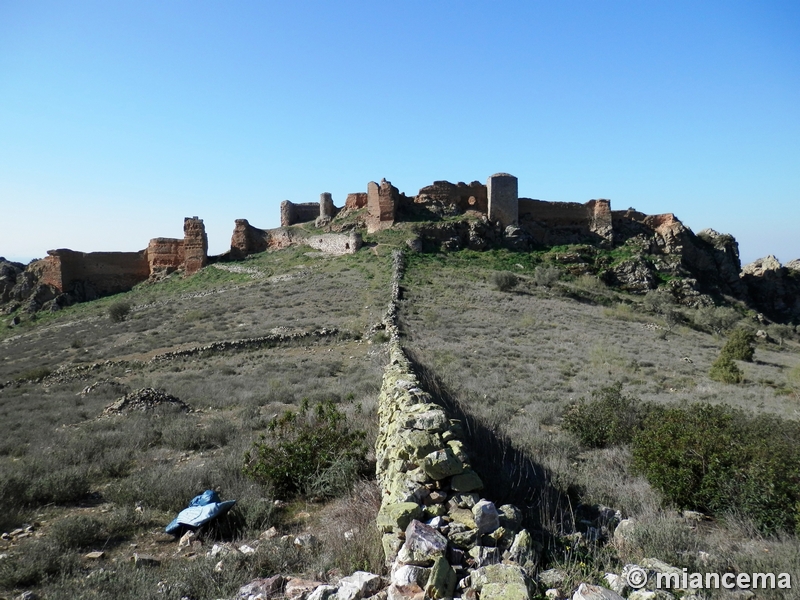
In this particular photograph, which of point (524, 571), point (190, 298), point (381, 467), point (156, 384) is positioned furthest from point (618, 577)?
point (190, 298)

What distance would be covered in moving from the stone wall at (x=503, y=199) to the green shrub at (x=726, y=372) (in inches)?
907

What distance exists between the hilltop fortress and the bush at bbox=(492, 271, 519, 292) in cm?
703

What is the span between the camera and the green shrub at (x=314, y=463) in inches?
207

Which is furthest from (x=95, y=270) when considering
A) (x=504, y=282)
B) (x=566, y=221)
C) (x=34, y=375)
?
(x=566, y=221)

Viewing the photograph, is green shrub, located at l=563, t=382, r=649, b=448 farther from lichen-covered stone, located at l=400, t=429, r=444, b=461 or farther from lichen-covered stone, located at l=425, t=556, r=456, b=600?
lichen-covered stone, located at l=425, t=556, r=456, b=600

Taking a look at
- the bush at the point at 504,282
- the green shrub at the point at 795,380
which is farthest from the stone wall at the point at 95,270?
the green shrub at the point at 795,380

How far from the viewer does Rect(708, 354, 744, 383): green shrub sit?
12.9m

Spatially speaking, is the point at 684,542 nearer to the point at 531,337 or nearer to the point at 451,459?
the point at 451,459

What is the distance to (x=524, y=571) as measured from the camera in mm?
2834

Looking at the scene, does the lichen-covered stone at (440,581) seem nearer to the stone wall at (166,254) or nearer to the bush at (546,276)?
the bush at (546,276)

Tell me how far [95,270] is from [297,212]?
51.8 feet

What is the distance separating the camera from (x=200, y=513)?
14.8 ft

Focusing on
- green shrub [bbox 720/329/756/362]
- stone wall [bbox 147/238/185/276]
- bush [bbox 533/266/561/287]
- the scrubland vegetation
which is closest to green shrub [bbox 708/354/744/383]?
the scrubland vegetation

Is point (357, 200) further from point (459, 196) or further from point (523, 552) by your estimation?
point (523, 552)
